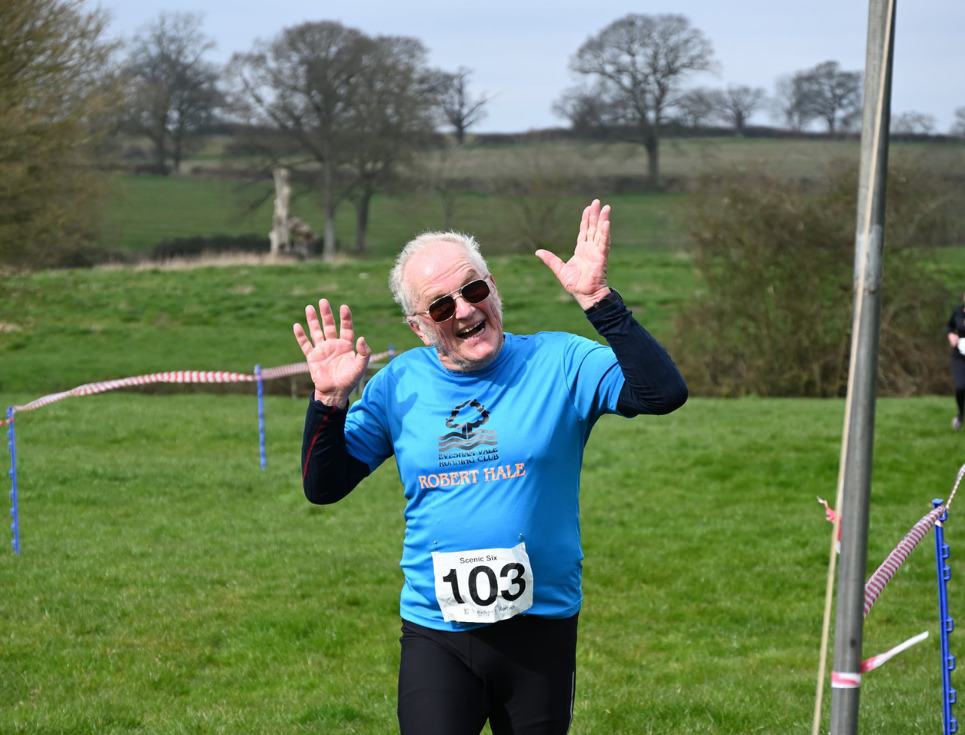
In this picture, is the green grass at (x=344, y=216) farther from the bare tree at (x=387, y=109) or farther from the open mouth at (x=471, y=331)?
the open mouth at (x=471, y=331)

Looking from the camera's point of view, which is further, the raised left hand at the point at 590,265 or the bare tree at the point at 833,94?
the bare tree at the point at 833,94

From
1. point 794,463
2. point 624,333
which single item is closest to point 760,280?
point 794,463

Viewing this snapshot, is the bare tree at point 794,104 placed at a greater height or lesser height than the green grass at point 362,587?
greater

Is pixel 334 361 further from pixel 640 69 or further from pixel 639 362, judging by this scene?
pixel 640 69

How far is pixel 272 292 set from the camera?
114 ft

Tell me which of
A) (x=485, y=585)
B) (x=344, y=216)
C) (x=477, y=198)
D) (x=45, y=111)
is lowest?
(x=485, y=585)

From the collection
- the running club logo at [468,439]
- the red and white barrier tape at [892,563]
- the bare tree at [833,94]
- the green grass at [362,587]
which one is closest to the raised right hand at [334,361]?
the running club logo at [468,439]

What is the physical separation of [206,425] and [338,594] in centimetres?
867

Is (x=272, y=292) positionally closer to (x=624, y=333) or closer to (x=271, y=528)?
(x=271, y=528)

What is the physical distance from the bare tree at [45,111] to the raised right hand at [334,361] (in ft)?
56.1

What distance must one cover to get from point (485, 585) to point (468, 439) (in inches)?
17.3

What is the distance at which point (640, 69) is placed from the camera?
55938mm

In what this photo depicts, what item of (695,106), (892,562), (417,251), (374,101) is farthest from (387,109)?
(417,251)

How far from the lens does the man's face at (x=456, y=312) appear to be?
3461mm
